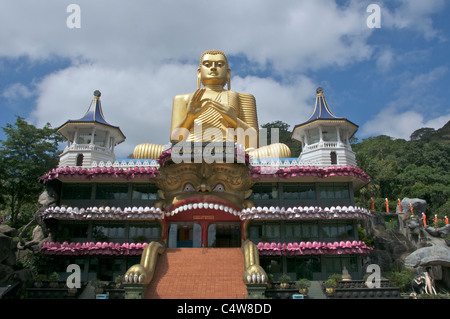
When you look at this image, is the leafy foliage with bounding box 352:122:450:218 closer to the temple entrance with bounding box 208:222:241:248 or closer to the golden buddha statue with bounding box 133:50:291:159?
the golden buddha statue with bounding box 133:50:291:159

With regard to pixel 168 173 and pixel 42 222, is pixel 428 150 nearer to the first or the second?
pixel 168 173

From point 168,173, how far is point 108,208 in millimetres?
4096

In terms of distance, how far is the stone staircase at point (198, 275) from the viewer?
17.0m

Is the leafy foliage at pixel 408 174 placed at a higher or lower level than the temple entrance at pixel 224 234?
higher

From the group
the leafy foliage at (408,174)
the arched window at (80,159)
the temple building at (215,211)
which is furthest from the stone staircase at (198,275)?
the leafy foliage at (408,174)

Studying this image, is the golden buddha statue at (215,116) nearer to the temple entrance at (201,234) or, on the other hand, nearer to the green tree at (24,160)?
the temple entrance at (201,234)

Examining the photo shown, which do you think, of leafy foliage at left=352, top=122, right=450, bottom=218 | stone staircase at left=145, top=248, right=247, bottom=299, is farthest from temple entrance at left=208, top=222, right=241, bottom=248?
leafy foliage at left=352, top=122, right=450, bottom=218

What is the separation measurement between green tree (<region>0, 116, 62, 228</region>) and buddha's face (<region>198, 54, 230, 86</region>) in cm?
1438

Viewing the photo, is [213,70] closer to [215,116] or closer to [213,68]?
[213,68]

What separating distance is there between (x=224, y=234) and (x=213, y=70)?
13.6 m

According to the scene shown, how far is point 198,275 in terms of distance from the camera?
18.4 metres

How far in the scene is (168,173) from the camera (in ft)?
76.3
